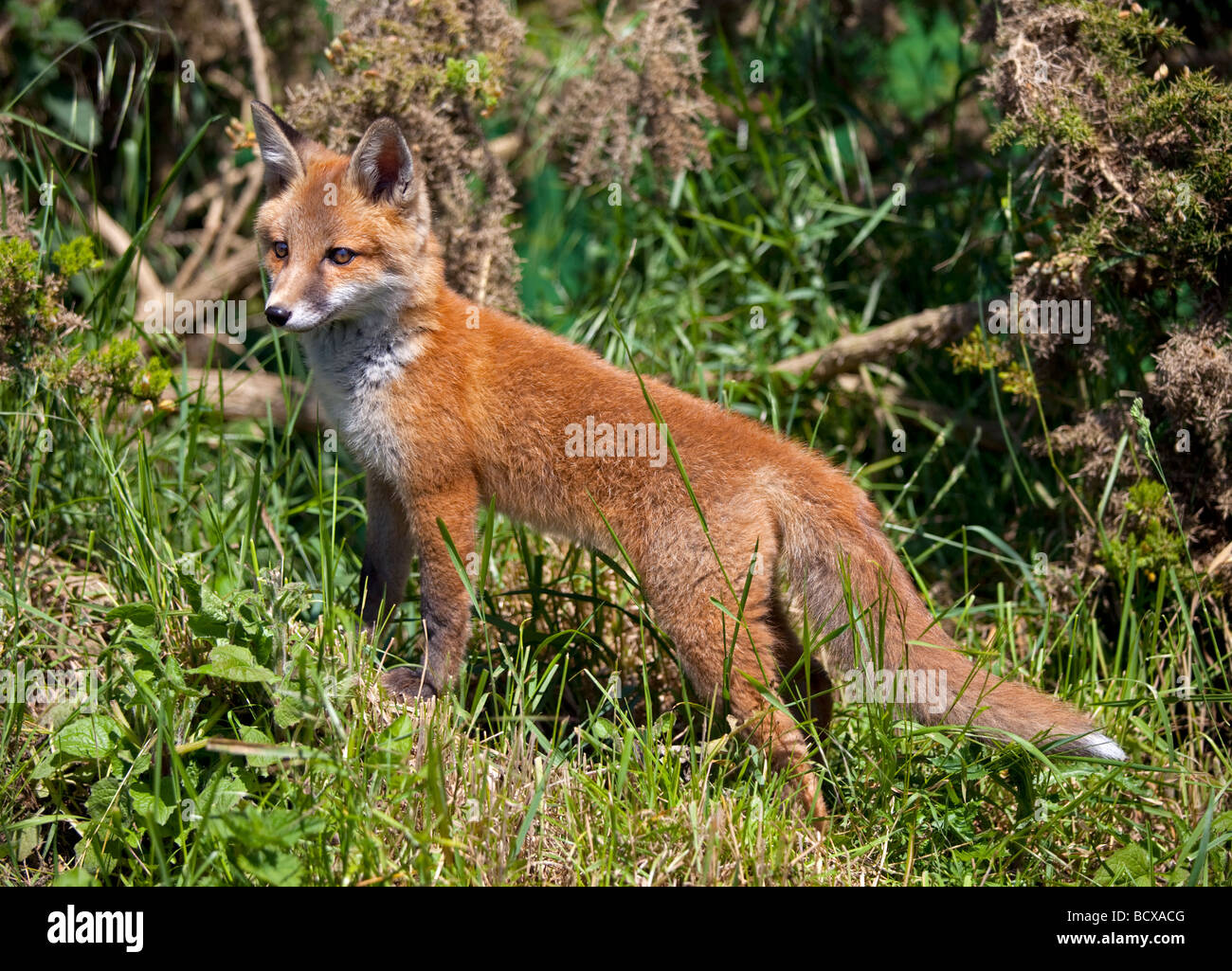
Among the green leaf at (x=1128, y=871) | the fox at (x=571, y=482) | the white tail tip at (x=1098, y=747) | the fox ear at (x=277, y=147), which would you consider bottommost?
the green leaf at (x=1128, y=871)

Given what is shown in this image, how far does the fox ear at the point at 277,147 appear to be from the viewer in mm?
4641

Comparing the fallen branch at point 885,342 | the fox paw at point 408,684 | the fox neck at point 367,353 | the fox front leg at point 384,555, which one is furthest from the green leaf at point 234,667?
the fallen branch at point 885,342

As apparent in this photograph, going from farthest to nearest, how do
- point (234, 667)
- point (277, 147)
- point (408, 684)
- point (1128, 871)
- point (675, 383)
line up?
1. point (675, 383)
2. point (277, 147)
3. point (408, 684)
4. point (1128, 871)
5. point (234, 667)

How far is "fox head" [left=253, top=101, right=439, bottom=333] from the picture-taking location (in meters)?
4.37

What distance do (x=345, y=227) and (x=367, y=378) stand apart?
0.66 metres

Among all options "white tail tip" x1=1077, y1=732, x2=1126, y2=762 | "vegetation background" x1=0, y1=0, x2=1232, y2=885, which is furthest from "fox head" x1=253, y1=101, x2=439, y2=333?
"white tail tip" x1=1077, y1=732, x2=1126, y2=762

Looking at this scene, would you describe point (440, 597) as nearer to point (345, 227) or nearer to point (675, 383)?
point (345, 227)

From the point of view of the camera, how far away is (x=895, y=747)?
13.1ft

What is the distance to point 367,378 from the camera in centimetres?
454

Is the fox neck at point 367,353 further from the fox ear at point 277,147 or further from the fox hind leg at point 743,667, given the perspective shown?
the fox hind leg at point 743,667

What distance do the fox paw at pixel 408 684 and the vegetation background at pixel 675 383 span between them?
18 cm

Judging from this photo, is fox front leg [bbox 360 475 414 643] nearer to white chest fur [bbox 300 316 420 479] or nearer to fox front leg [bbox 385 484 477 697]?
white chest fur [bbox 300 316 420 479]

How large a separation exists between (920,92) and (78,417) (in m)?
6.77

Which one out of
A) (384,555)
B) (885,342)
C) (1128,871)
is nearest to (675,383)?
(885,342)
